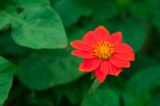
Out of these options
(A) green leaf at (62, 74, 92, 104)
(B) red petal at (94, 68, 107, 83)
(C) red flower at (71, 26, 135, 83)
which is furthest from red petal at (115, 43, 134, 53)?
(A) green leaf at (62, 74, 92, 104)

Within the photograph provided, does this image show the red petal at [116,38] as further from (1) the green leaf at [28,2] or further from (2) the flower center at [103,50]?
(1) the green leaf at [28,2]

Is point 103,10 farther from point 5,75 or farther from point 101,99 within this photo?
point 5,75

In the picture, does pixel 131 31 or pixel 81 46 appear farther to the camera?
pixel 131 31

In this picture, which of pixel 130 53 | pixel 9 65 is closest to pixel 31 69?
pixel 9 65

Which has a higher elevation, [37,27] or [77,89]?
[37,27]

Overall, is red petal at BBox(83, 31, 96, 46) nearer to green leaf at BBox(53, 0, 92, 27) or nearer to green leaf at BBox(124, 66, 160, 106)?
green leaf at BBox(124, 66, 160, 106)

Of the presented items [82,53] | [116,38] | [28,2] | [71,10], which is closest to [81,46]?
[82,53]

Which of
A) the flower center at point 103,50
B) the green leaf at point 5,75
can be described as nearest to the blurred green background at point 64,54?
the green leaf at point 5,75
